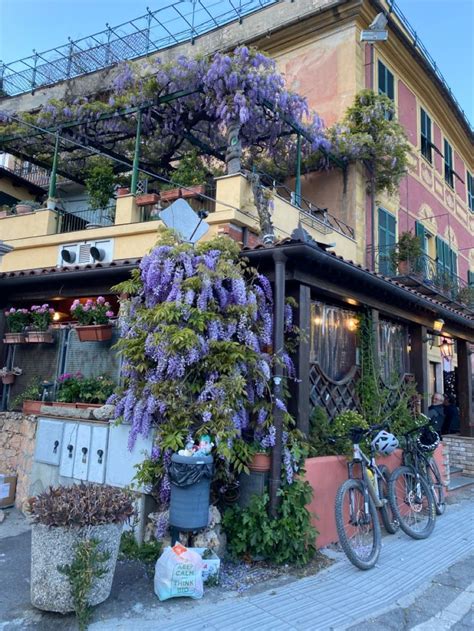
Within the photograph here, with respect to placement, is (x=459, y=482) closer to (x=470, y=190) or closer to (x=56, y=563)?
(x=56, y=563)

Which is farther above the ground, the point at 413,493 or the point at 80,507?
the point at 80,507

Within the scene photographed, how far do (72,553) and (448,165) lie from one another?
17.6m

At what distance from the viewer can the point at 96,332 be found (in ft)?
20.8

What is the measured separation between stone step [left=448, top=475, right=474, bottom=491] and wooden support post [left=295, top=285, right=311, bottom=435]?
180 inches

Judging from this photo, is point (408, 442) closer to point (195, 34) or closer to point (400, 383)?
point (400, 383)

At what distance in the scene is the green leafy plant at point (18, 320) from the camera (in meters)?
7.20

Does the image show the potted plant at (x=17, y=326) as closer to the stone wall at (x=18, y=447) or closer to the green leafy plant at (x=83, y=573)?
the stone wall at (x=18, y=447)

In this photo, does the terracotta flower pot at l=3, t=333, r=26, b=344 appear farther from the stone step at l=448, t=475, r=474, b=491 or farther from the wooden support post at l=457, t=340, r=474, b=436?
the wooden support post at l=457, t=340, r=474, b=436

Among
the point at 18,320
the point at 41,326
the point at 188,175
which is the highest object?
the point at 188,175

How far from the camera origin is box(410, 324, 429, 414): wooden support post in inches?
318

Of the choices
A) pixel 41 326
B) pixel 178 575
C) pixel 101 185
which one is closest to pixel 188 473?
pixel 178 575

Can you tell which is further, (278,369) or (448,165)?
(448,165)

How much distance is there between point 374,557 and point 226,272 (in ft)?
10.5

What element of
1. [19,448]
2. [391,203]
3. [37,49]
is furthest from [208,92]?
[37,49]
